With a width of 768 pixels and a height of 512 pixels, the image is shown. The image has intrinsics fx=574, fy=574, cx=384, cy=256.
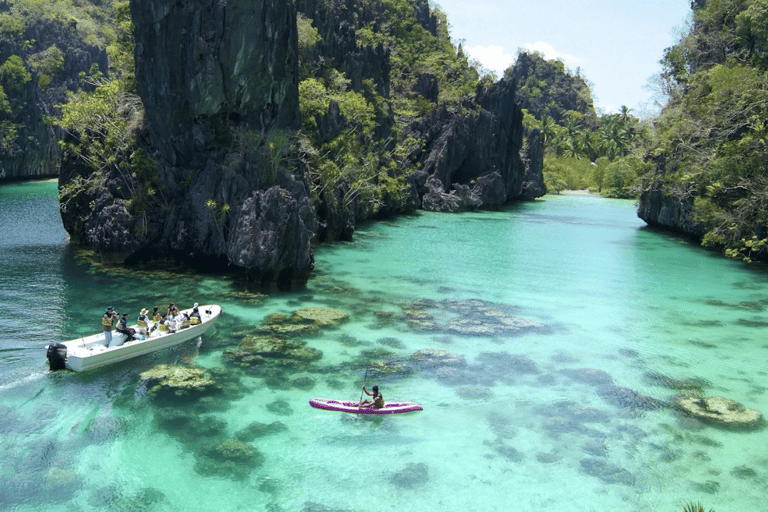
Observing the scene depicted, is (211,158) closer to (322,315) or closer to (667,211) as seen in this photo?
(322,315)

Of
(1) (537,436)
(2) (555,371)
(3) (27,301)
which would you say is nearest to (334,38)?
(3) (27,301)

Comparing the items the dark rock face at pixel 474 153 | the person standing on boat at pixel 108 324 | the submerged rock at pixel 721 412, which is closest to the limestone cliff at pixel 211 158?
the person standing on boat at pixel 108 324

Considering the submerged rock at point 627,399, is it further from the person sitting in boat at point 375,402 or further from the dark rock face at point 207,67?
the dark rock face at point 207,67

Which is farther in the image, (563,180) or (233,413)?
(563,180)

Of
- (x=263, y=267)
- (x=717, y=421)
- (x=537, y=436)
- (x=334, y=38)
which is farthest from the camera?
(x=334, y=38)

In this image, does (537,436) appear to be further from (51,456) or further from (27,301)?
(27,301)

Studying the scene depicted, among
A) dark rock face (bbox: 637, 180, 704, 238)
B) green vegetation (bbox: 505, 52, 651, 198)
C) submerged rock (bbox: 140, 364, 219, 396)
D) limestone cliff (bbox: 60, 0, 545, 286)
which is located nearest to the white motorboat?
submerged rock (bbox: 140, 364, 219, 396)
